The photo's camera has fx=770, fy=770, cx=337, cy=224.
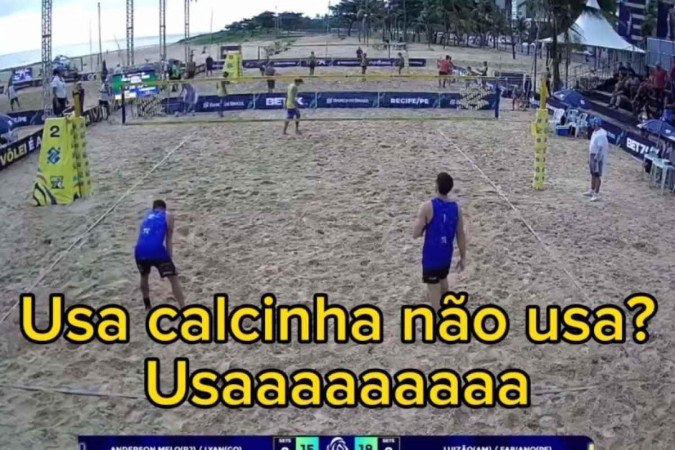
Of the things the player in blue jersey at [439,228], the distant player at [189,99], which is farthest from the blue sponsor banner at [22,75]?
the player in blue jersey at [439,228]

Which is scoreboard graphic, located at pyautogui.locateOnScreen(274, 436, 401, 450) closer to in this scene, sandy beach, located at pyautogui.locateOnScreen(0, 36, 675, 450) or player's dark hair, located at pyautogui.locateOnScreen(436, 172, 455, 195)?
sandy beach, located at pyautogui.locateOnScreen(0, 36, 675, 450)

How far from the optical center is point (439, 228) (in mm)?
6625

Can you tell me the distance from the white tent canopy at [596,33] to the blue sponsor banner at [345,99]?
10253mm

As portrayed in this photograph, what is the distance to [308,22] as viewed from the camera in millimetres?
114875

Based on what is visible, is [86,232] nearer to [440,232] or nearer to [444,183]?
[440,232]

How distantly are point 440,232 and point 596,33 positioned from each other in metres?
25.9

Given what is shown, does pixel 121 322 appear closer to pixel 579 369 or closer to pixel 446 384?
pixel 446 384

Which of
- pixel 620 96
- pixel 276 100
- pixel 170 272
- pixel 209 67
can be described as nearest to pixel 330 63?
pixel 209 67

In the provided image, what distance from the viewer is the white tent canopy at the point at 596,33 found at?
28.7 metres

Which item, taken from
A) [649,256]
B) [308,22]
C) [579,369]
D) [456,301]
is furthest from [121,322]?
[308,22]

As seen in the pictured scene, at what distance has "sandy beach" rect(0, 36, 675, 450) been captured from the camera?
19.7 feet

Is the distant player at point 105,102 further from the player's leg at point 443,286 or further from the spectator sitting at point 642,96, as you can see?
the player's leg at point 443,286

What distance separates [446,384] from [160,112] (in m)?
18.5

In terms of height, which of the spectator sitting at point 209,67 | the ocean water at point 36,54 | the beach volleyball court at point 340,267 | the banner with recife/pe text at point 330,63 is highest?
the ocean water at point 36,54
